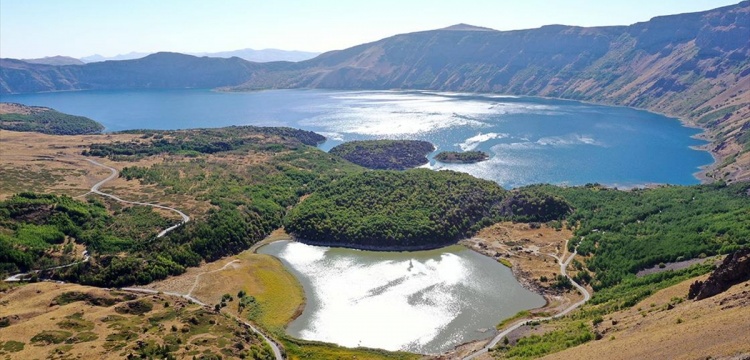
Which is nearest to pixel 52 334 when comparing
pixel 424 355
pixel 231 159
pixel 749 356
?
pixel 424 355

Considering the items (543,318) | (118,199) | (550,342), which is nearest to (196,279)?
(118,199)

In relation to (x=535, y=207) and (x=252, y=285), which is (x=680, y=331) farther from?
(x=535, y=207)

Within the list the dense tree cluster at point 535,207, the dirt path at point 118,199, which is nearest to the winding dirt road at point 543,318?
the dense tree cluster at point 535,207

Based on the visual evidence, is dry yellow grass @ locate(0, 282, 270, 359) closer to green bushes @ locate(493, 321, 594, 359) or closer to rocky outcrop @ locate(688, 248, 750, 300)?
green bushes @ locate(493, 321, 594, 359)

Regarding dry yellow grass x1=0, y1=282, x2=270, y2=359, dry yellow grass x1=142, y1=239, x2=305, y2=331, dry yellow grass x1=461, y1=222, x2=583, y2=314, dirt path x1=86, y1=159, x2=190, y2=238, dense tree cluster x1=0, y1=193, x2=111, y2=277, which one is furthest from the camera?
dirt path x1=86, y1=159, x2=190, y2=238

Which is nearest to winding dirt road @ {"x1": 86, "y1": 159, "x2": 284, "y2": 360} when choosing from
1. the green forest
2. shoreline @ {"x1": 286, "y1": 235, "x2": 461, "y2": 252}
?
the green forest

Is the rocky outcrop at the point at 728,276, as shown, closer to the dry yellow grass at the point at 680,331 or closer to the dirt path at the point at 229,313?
the dry yellow grass at the point at 680,331

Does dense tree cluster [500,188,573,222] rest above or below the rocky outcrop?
below

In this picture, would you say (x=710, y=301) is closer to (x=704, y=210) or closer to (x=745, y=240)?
(x=745, y=240)
